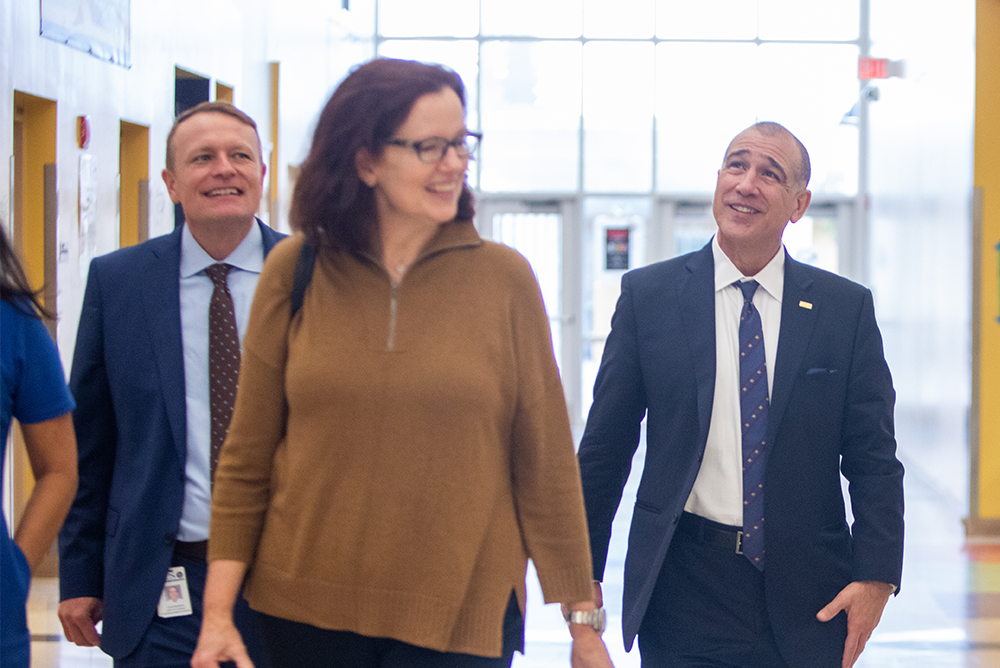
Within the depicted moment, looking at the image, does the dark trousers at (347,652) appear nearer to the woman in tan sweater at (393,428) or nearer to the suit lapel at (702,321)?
the woman in tan sweater at (393,428)

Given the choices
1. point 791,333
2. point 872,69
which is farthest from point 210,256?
point 872,69

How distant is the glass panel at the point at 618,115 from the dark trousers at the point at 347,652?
11.9 m

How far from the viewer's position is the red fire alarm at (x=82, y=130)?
6254mm

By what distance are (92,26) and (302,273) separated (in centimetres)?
524

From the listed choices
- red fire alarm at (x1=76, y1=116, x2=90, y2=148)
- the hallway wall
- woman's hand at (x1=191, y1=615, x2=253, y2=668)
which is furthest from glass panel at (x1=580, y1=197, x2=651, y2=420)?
woman's hand at (x1=191, y1=615, x2=253, y2=668)

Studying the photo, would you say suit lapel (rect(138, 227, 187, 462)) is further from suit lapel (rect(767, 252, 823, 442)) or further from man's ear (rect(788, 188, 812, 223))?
man's ear (rect(788, 188, 812, 223))

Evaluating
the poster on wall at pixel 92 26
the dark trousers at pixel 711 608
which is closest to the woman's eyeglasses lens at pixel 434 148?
the dark trousers at pixel 711 608

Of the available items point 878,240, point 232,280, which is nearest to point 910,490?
point 878,240

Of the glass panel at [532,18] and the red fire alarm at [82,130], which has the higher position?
the glass panel at [532,18]

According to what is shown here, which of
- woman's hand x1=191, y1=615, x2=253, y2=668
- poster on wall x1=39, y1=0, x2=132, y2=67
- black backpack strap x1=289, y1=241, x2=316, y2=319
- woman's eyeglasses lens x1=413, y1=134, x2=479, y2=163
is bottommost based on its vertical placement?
woman's hand x1=191, y1=615, x2=253, y2=668

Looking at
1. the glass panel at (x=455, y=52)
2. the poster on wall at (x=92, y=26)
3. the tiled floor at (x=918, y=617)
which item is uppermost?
the glass panel at (x=455, y=52)

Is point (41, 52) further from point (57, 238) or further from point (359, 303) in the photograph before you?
point (359, 303)

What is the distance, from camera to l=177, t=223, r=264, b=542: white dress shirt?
2199 millimetres

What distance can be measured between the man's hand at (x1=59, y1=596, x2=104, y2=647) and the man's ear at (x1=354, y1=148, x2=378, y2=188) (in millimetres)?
1130
